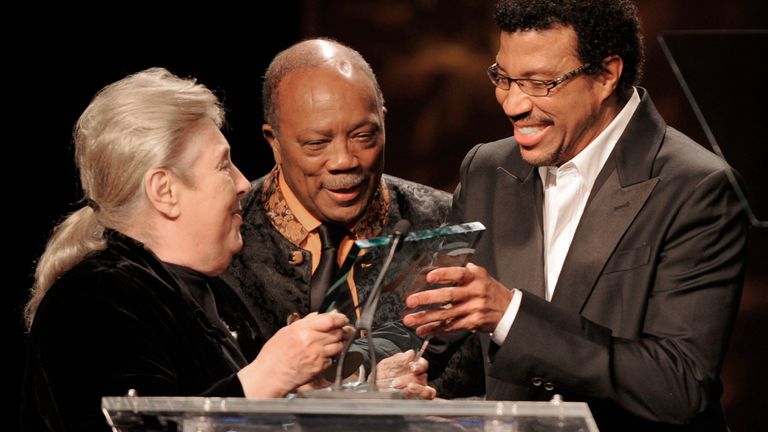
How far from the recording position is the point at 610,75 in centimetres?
260

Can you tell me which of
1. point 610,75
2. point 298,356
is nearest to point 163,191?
point 298,356

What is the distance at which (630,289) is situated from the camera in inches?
97.0

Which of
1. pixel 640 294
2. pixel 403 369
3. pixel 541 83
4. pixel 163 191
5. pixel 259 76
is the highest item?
pixel 541 83

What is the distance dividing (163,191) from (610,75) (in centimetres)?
100

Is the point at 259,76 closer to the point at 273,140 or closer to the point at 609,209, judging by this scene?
the point at 273,140

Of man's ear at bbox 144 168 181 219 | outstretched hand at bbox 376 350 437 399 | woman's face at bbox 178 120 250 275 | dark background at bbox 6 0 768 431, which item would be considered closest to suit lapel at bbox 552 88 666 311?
outstretched hand at bbox 376 350 437 399

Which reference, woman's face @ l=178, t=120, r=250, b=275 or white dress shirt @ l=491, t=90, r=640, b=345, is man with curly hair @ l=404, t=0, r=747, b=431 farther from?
woman's face @ l=178, t=120, r=250, b=275

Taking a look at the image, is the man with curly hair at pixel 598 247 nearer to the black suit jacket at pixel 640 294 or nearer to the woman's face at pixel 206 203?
the black suit jacket at pixel 640 294

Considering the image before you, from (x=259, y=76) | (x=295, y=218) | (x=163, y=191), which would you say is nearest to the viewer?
(x=163, y=191)

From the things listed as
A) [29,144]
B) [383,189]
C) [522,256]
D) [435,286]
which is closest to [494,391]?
[522,256]

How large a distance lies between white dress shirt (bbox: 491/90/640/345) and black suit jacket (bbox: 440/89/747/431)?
0.03m

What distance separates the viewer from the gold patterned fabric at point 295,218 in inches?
124

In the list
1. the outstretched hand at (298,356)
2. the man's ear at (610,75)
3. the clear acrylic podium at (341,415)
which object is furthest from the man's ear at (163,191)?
the man's ear at (610,75)

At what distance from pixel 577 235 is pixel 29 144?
7.06 ft
